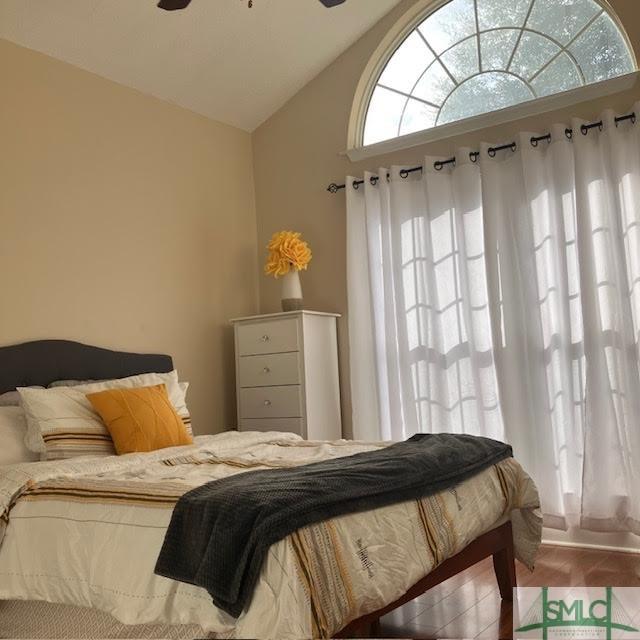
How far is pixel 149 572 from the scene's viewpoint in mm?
2064

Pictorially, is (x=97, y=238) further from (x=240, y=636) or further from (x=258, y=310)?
(x=240, y=636)

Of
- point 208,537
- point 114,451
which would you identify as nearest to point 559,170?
point 114,451

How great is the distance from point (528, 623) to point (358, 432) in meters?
2.07

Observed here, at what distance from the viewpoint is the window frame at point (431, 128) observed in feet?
13.0

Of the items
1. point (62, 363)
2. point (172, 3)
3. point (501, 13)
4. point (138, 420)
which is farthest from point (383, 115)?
point (138, 420)

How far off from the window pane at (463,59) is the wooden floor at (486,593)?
2.70 m

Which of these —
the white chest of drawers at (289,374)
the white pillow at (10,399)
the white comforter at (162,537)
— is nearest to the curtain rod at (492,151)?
the white chest of drawers at (289,374)

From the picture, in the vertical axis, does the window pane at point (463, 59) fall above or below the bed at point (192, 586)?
above

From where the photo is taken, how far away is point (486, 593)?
10.4ft

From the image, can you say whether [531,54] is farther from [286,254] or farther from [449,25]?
[286,254]

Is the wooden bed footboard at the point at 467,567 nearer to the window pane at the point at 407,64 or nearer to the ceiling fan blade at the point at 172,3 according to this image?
the ceiling fan blade at the point at 172,3

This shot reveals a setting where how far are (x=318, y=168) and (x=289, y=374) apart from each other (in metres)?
1.40

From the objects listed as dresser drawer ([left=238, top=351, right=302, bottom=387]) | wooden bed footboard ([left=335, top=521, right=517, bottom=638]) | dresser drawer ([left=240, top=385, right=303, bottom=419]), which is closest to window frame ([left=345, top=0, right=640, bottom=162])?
dresser drawer ([left=238, top=351, right=302, bottom=387])

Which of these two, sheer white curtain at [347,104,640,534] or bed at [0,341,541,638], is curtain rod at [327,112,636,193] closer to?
sheer white curtain at [347,104,640,534]
